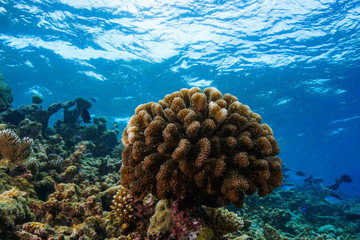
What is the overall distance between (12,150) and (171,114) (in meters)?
5.75

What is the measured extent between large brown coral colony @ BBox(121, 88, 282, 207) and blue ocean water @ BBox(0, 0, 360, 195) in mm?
14152

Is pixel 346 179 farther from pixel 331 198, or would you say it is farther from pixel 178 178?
pixel 178 178

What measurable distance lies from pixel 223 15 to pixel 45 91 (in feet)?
102

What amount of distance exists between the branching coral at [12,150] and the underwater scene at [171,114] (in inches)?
1.2

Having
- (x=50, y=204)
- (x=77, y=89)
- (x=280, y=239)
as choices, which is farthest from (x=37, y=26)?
(x=280, y=239)

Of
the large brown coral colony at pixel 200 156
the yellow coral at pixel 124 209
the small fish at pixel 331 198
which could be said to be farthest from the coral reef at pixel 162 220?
the small fish at pixel 331 198

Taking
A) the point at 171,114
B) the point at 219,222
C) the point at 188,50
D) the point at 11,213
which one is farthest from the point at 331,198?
the point at 11,213

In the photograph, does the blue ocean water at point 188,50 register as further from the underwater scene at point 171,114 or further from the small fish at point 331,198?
the small fish at point 331,198

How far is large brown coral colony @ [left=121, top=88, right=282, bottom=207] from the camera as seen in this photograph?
2.56m

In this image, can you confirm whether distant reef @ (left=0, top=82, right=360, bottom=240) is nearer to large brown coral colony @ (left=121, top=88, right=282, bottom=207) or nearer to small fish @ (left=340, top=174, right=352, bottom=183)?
large brown coral colony @ (left=121, top=88, right=282, bottom=207)

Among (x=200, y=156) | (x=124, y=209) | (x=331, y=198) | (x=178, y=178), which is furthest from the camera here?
(x=331, y=198)

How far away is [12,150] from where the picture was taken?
18.5 ft

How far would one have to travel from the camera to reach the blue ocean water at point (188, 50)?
1481 cm

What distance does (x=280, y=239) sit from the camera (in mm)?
6258
